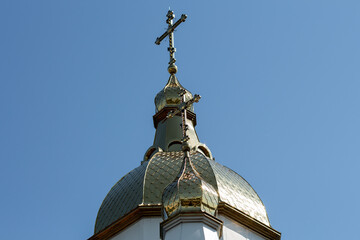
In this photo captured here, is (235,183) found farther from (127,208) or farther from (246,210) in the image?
(127,208)

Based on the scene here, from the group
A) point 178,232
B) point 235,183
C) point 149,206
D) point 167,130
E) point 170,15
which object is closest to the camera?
point 178,232

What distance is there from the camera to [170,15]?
65.5 ft

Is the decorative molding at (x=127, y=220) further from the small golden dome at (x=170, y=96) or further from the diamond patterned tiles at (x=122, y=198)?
the small golden dome at (x=170, y=96)

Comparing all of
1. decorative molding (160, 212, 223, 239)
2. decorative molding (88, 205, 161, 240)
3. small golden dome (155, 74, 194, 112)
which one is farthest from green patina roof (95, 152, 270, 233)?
decorative molding (160, 212, 223, 239)

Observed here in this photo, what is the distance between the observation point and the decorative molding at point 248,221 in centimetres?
1557

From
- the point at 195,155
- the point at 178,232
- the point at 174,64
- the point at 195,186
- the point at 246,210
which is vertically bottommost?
the point at 178,232

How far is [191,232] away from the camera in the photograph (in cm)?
1230

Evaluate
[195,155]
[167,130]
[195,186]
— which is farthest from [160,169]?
[195,186]

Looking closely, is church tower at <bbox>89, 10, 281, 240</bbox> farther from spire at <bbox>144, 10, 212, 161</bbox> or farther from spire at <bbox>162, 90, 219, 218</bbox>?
spire at <bbox>162, 90, 219, 218</bbox>

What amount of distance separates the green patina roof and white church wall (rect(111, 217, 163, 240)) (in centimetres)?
35

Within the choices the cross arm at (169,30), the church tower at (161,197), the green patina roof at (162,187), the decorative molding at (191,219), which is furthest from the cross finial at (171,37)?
the decorative molding at (191,219)

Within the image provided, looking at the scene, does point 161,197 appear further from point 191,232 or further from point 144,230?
point 191,232

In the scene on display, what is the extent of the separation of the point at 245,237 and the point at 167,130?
3.58 meters

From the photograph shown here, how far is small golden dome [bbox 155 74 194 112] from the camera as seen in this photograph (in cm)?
1931
